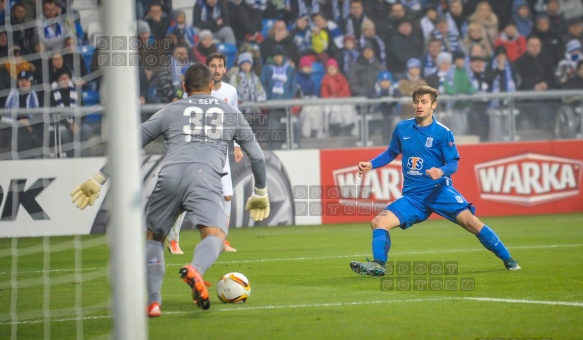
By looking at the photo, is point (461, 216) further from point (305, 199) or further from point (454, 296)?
point (305, 199)

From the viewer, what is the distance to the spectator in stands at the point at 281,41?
19.7m

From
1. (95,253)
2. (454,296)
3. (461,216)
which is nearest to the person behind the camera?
(454,296)

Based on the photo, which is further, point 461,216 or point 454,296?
point 461,216

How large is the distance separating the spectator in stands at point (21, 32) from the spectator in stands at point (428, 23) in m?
8.49

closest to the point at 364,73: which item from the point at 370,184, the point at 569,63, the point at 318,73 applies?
the point at 318,73

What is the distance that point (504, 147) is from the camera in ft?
60.8

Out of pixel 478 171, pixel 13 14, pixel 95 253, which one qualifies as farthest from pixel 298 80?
pixel 95 253

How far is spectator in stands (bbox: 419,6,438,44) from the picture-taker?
69.0 feet

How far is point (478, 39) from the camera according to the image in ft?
69.3

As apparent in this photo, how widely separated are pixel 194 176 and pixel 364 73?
1242 cm

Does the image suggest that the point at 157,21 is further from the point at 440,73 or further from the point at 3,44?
the point at 440,73

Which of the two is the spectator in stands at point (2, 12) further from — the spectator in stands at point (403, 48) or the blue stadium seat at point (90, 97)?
the spectator in stands at point (403, 48)

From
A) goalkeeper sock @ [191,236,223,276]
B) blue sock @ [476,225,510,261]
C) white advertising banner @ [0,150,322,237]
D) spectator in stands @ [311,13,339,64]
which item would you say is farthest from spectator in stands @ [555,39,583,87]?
goalkeeper sock @ [191,236,223,276]

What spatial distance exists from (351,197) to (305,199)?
0.89 metres
